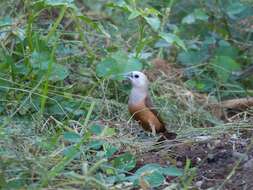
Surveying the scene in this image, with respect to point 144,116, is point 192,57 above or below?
above

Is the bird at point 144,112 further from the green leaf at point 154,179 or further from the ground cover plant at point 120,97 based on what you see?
the green leaf at point 154,179

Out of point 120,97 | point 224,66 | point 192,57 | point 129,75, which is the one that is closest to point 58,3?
point 129,75

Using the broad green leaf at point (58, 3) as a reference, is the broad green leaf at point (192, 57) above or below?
below

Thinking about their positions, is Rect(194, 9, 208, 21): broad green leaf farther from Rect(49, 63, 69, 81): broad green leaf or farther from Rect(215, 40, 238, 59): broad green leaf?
Rect(49, 63, 69, 81): broad green leaf

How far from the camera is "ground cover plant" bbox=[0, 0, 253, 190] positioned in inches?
133

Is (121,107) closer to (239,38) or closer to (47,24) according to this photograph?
(47,24)

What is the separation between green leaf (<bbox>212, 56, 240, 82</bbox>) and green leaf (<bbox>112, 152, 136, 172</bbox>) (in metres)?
2.32

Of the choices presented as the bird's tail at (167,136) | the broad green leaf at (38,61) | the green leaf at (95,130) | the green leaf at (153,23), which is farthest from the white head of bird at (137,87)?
the green leaf at (95,130)

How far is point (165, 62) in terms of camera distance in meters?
5.93

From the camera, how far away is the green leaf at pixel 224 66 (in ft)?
19.0

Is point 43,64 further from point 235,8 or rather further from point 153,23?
point 235,8

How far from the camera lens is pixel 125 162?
3.59 metres

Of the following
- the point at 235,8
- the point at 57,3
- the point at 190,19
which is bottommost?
the point at 190,19

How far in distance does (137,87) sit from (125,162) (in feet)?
3.82
